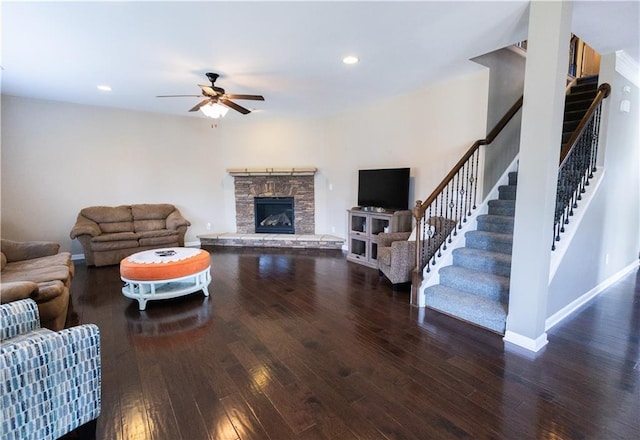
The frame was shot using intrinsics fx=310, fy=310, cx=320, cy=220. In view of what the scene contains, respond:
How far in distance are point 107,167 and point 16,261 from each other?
96.7 inches

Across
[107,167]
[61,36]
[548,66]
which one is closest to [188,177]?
[107,167]

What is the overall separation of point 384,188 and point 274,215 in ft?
9.79

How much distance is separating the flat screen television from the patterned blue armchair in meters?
4.17

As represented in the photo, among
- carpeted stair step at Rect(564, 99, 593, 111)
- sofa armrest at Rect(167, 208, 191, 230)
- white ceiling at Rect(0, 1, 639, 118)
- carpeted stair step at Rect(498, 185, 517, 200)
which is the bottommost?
sofa armrest at Rect(167, 208, 191, 230)

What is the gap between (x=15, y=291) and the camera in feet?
7.58

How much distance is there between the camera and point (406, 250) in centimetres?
388

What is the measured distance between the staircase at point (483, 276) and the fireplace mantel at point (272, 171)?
12.0 feet

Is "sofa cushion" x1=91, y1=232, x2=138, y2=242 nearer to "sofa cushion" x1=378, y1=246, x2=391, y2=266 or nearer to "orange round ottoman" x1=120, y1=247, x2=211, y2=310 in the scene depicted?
"orange round ottoman" x1=120, y1=247, x2=211, y2=310

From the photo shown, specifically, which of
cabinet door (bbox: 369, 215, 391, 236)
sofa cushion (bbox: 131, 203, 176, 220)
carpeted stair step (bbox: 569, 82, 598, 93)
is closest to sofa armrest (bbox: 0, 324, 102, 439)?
cabinet door (bbox: 369, 215, 391, 236)

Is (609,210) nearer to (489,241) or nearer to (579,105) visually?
(489,241)

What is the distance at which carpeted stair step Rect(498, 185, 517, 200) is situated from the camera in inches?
159

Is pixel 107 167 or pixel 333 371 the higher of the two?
pixel 107 167

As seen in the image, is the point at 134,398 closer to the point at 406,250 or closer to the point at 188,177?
the point at 406,250

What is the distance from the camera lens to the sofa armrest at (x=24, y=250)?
3820mm
